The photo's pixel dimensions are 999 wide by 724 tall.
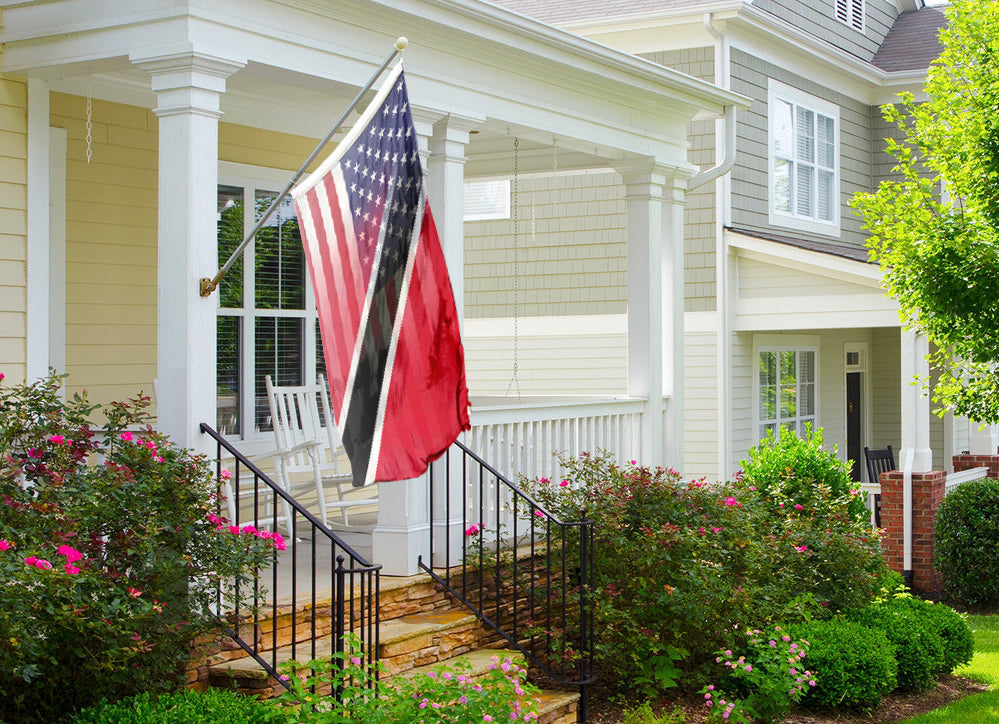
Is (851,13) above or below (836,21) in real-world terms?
above

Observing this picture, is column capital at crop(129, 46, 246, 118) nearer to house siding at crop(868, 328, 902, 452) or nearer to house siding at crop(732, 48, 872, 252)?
house siding at crop(732, 48, 872, 252)

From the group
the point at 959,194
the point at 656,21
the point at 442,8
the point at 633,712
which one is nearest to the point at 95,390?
the point at 442,8

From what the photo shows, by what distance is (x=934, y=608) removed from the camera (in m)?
9.14

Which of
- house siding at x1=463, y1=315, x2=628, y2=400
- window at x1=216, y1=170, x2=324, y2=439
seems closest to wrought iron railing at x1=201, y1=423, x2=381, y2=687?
window at x1=216, y1=170, x2=324, y2=439

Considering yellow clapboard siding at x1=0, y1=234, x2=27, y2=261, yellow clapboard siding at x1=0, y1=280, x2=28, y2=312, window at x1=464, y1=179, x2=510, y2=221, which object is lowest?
yellow clapboard siding at x1=0, y1=280, x2=28, y2=312

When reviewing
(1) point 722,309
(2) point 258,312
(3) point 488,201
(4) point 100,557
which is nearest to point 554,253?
(3) point 488,201

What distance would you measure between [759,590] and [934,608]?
2.44 metres

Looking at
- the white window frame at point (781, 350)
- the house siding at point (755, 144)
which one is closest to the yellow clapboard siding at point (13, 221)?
the house siding at point (755, 144)

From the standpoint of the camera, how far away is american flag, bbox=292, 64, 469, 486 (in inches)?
191

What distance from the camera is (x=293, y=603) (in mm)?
5621

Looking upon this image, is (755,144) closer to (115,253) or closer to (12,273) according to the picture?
(115,253)

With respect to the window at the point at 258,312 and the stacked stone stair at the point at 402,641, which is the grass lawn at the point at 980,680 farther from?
the window at the point at 258,312

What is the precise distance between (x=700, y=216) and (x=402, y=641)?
854 cm

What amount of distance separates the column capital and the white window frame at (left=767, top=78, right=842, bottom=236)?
989cm
